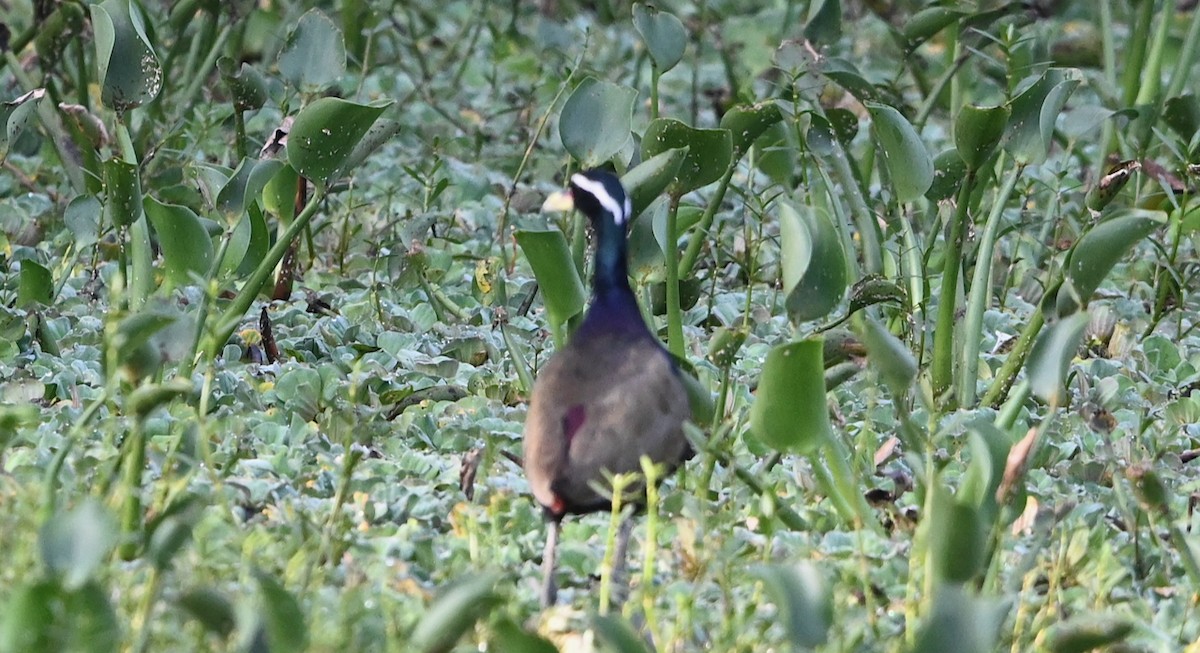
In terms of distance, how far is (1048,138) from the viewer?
3.41 meters

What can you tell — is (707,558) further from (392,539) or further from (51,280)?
(51,280)

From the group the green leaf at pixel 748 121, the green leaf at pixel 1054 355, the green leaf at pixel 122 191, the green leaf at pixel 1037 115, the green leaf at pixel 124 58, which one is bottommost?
the green leaf at pixel 1054 355

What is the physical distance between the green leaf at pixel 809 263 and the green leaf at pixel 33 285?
1.75 meters

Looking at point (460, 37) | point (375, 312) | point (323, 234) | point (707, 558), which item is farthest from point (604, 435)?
point (460, 37)

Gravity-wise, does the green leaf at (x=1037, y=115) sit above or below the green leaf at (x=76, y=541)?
above

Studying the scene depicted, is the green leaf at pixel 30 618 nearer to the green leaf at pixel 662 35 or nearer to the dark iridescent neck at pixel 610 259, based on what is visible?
the dark iridescent neck at pixel 610 259

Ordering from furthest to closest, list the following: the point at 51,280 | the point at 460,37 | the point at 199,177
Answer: the point at 460,37 < the point at 51,280 < the point at 199,177

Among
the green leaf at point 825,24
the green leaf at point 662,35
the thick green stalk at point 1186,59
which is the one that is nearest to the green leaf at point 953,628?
the green leaf at point 662,35

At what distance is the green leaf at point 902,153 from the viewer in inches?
134

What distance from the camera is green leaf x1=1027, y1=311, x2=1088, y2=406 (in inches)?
103

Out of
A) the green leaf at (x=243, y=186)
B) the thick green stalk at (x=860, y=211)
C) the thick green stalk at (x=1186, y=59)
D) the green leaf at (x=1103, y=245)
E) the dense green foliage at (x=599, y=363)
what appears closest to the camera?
the dense green foliage at (x=599, y=363)

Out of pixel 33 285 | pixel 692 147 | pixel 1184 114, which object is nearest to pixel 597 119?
pixel 692 147

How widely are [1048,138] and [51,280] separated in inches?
81.1

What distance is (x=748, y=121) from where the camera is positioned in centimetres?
350
